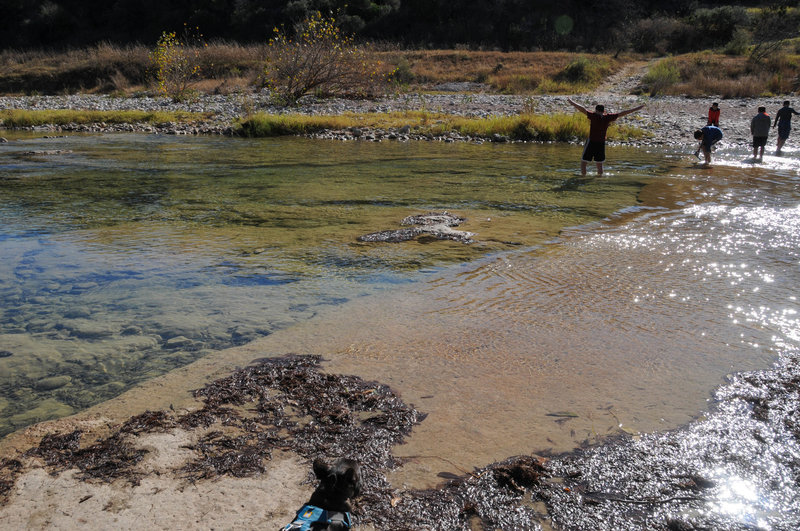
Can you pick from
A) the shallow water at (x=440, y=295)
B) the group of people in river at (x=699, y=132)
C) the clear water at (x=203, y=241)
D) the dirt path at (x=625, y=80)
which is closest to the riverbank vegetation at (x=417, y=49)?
the dirt path at (x=625, y=80)

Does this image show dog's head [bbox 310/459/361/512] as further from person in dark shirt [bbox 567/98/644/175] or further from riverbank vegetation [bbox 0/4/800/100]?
riverbank vegetation [bbox 0/4/800/100]

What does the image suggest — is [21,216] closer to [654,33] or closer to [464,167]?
[464,167]

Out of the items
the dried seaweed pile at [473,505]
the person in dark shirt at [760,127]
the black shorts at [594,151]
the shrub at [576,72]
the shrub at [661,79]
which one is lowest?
the dried seaweed pile at [473,505]

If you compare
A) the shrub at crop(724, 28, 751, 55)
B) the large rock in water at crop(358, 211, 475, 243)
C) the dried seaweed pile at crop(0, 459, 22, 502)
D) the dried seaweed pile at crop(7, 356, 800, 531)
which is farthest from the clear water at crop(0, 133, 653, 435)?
the shrub at crop(724, 28, 751, 55)

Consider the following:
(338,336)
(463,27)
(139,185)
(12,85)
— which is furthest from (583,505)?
(463,27)

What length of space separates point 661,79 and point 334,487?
31.4 m

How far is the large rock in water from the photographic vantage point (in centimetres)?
708

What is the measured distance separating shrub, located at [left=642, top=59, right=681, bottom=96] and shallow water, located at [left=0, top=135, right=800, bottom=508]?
19.8m

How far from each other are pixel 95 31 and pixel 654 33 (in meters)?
52.5

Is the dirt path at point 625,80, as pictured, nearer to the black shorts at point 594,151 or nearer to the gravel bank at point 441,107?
the gravel bank at point 441,107

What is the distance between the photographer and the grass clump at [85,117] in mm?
21484

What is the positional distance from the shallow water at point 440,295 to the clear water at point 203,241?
0.11 ft

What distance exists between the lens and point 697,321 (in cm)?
454

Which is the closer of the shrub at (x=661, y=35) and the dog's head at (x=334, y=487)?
the dog's head at (x=334, y=487)
